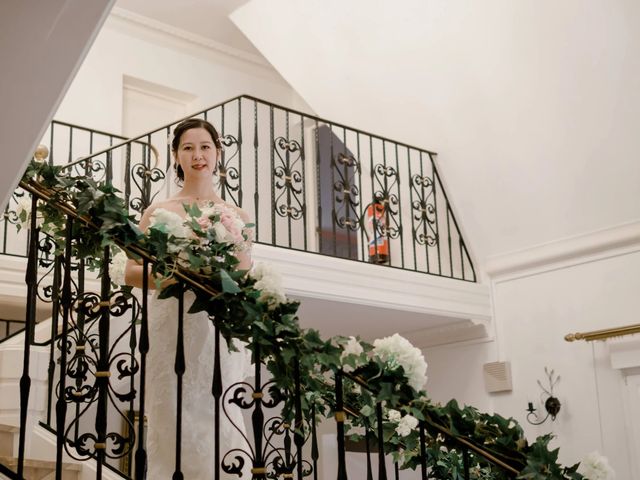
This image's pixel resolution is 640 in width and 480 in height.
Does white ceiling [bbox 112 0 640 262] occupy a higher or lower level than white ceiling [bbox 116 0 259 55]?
lower

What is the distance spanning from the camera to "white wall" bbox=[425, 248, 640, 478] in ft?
21.6

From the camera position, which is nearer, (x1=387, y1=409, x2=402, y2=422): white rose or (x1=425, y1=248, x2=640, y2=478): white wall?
(x1=387, y1=409, x2=402, y2=422): white rose

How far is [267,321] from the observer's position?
97.0 inches

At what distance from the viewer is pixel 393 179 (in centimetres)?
809

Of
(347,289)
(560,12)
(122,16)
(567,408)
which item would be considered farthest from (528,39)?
(122,16)

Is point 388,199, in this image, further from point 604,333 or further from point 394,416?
point 394,416

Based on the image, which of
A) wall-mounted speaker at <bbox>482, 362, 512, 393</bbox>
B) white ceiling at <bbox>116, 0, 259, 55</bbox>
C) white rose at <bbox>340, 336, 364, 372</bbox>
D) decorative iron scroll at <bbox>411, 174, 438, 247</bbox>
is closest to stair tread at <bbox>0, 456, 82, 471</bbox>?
white rose at <bbox>340, 336, 364, 372</bbox>

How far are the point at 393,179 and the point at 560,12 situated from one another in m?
2.34

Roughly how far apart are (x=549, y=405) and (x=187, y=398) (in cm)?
464

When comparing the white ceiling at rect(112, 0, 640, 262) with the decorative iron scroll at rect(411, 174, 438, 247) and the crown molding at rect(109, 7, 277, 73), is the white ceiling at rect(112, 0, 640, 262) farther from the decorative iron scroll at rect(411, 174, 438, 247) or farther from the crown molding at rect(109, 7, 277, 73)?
the crown molding at rect(109, 7, 277, 73)

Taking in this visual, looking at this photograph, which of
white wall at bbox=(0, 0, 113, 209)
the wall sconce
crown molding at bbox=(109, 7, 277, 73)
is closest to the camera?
white wall at bbox=(0, 0, 113, 209)

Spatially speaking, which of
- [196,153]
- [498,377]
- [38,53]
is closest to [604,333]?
[498,377]

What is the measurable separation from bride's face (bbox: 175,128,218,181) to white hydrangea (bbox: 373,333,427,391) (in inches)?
43.6

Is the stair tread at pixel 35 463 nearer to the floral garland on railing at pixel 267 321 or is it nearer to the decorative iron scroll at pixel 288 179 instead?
the floral garland on railing at pixel 267 321
